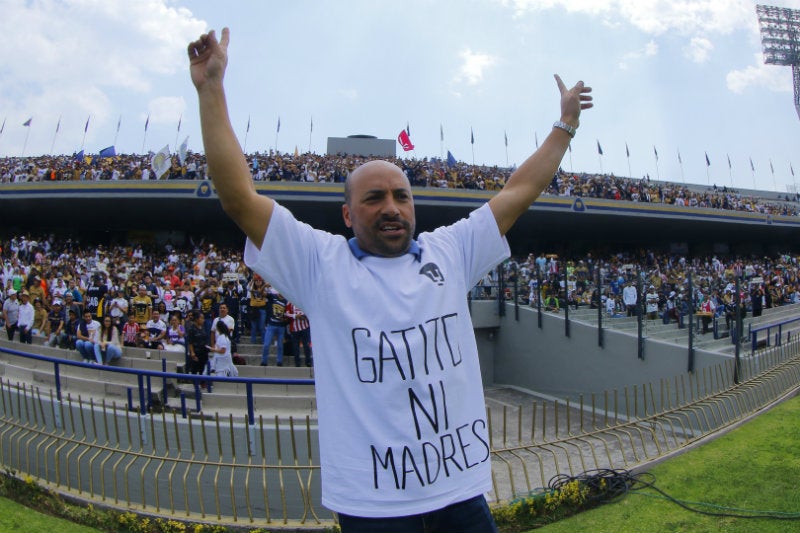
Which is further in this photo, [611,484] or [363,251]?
[611,484]

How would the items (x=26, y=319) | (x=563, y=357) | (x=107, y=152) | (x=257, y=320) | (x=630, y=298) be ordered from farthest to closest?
(x=107, y=152), (x=563, y=357), (x=630, y=298), (x=26, y=319), (x=257, y=320)

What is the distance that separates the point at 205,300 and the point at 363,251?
34.7ft

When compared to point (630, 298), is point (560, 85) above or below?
above

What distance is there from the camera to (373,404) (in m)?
1.66

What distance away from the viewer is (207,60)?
5.78 ft

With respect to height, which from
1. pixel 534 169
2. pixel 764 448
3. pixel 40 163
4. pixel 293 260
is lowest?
pixel 764 448

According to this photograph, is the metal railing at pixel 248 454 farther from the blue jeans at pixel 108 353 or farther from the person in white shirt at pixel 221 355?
the blue jeans at pixel 108 353

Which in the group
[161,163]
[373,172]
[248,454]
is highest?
[161,163]

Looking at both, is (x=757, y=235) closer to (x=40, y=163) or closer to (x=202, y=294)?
(x=202, y=294)

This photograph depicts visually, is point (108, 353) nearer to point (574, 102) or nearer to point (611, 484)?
point (611, 484)

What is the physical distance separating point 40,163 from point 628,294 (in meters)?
29.1

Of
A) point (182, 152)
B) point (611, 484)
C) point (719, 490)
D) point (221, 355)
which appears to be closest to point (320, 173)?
point (182, 152)

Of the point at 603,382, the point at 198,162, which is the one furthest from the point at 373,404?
the point at 198,162

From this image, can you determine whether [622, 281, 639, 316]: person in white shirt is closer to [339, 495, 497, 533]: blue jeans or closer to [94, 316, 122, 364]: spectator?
[94, 316, 122, 364]: spectator
